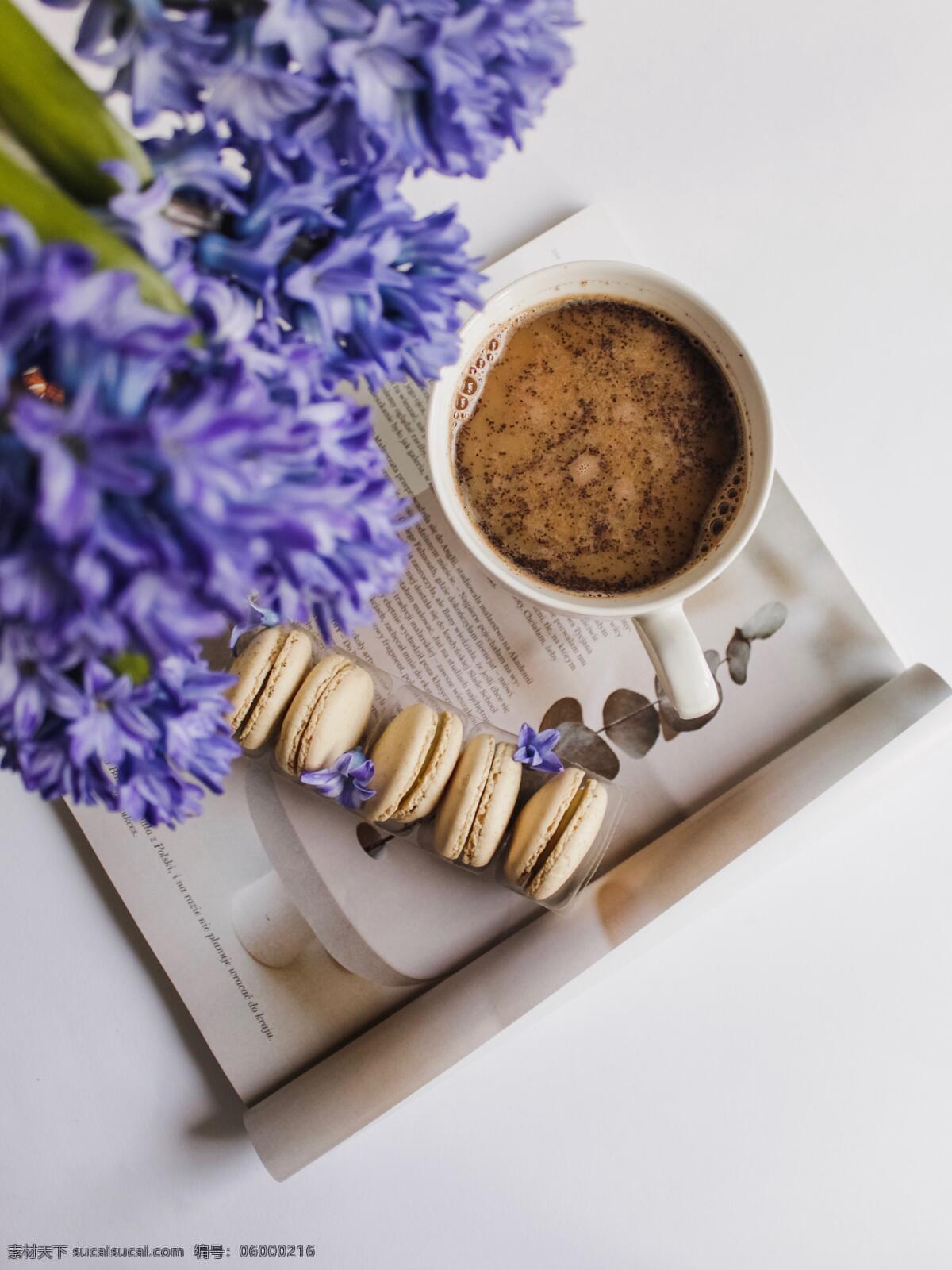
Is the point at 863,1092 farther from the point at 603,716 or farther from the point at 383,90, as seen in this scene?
the point at 383,90

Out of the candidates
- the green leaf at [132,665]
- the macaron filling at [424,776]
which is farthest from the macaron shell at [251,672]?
the green leaf at [132,665]

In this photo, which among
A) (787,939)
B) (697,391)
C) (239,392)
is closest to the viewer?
(239,392)

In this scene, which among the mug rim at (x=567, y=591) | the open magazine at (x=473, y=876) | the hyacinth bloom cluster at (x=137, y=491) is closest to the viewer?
the hyacinth bloom cluster at (x=137, y=491)

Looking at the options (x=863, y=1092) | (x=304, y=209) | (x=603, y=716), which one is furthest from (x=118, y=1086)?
(x=304, y=209)

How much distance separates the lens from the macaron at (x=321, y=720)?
0.67 meters

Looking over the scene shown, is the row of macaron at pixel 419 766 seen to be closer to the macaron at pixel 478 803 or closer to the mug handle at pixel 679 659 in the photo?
the macaron at pixel 478 803

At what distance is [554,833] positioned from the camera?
0.68 metres

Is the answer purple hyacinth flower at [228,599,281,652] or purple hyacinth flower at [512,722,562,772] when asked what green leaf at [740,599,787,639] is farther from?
purple hyacinth flower at [228,599,281,652]

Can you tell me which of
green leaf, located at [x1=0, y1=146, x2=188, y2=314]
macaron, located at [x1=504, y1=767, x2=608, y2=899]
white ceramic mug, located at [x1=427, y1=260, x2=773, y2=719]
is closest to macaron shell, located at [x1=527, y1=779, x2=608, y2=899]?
macaron, located at [x1=504, y1=767, x2=608, y2=899]

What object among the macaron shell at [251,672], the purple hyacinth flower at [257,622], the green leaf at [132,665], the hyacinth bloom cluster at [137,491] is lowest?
the macaron shell at [251,672]

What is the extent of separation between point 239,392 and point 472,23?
0.46 feet

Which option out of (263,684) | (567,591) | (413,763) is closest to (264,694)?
(263,684)

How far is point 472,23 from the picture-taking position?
11.9 inches

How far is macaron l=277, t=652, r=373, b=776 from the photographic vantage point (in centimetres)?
67
